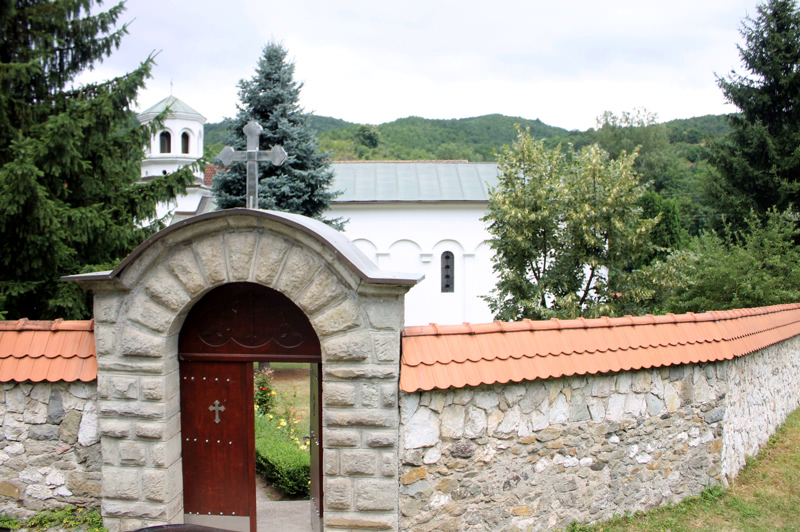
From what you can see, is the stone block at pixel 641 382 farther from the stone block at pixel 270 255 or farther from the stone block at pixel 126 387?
the stone block at pixel 126 387

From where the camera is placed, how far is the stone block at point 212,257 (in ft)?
13.5

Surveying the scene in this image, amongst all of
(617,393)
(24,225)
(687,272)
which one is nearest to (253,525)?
(617,393)

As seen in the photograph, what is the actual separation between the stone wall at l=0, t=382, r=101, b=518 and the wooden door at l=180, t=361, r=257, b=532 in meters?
0.72

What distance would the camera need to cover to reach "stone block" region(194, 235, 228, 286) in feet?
13.5

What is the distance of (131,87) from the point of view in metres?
7.87

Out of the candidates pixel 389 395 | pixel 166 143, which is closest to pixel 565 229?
pixel 389 395

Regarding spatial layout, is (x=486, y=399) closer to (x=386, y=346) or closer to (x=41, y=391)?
(x=386, y=346)

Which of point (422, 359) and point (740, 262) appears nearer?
point (422, 359)

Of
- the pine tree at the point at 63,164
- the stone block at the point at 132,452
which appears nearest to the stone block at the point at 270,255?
the stone block at the point at 132,452

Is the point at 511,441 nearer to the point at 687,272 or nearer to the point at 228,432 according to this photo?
the point at 228,432

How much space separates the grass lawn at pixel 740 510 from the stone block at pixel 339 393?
224cm

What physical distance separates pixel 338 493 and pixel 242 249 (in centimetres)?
195

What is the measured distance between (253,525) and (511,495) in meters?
2.13

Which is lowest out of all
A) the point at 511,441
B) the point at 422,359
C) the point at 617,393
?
the point at 511,441
